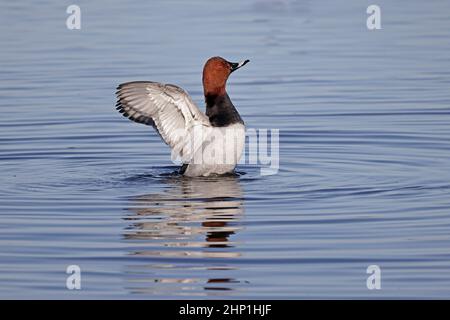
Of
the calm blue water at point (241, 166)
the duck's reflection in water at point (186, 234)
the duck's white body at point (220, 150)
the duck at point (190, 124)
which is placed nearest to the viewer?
the duck's reflection in water at point (186, 234)

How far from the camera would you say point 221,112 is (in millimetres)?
11836

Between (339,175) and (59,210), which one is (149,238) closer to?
(59,210)

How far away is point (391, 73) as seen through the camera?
1753cm

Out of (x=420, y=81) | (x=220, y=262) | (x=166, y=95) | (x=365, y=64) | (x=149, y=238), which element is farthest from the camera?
(x=365, y=64)

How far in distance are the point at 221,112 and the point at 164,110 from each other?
596 millimetres

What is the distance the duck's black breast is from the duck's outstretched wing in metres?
0.17

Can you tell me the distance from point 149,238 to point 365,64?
9.42m

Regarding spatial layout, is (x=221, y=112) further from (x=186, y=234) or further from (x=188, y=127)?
(x=186, y=234)

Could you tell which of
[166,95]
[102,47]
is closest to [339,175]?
[166,95]

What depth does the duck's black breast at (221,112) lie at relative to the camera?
1170cm

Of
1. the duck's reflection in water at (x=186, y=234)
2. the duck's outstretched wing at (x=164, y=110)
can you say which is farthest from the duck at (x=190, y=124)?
→ the duck's reflection in water at (x=186, y=234)

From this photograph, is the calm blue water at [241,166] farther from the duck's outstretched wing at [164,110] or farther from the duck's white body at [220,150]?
the duck's outstretched wing at [164,110]

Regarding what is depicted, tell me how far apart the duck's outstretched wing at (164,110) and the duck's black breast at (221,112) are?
0.57ft

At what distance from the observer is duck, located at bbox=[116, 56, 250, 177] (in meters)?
11.5
